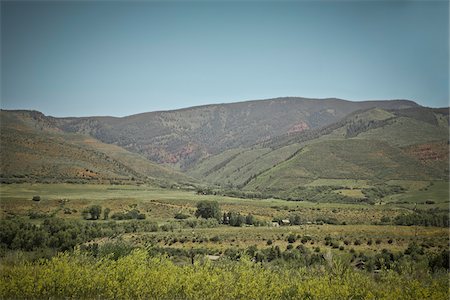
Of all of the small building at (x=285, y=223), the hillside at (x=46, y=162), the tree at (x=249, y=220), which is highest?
the hillside at (x=46, y=162)

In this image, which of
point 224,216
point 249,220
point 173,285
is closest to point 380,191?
point 249,220

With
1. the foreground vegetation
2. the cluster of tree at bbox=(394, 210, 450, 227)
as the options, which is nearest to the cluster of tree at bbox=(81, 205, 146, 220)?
the foreground vegetation

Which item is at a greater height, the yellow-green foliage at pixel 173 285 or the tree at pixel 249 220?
the yellow-green foliage at pixel 173 285

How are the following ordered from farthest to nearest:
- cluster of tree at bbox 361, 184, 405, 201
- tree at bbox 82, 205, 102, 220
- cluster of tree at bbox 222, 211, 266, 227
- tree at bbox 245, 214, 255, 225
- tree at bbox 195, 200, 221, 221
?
1. cluster of tree at bbox 361, 184, 405, 201
2. tree at bbox 195, 200, 221, 221
3. tree at bbox 245, 214, 255, 225
4. tree at bbox 82, 205, 102, 220
5. cluster of tree at bbox 222, 211, 266, 227

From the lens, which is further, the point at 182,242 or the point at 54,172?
the point at 54,172

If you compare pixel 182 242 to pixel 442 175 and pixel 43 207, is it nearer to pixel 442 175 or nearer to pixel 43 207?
pixel 43 207

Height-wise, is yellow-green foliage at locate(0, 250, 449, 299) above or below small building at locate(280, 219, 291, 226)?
above

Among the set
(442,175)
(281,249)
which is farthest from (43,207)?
(442,175)

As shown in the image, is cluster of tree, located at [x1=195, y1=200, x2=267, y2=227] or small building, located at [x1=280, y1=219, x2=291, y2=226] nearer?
cluster of tree, located at [x1=195, y1=200, x2=267, y2=227]

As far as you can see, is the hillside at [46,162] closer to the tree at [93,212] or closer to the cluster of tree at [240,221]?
the tree at [93,212]

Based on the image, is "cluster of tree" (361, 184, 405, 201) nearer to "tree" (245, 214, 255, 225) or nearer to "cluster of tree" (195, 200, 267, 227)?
"cluster of tree" (195, 200, 267, 227)

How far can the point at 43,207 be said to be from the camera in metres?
86.9

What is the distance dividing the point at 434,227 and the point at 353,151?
108 meters

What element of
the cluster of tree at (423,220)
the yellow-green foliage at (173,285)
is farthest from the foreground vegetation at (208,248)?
the cluster of tree at (423,220)
